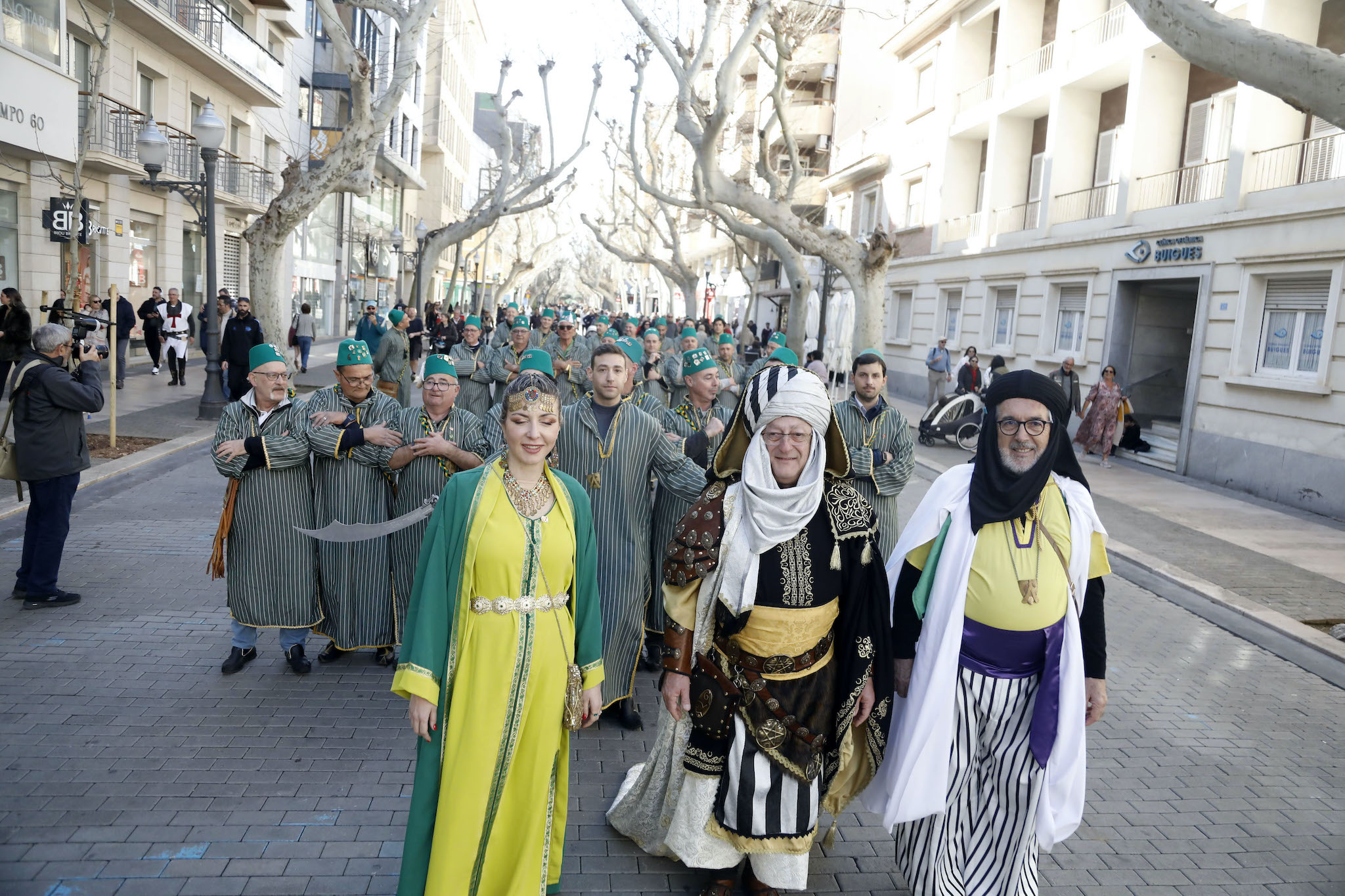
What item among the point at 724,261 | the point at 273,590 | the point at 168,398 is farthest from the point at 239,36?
the point at 724,261

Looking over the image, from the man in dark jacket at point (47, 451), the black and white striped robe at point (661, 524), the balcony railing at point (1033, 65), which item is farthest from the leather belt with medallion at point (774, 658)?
the balcony railing at point (1033, 65)

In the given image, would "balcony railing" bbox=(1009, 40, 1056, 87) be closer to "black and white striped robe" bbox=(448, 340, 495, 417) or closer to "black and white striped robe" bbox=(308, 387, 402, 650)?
"black and white striped robe" bbox=(448, 340, 495, 417)

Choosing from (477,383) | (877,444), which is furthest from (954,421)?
(877,444)

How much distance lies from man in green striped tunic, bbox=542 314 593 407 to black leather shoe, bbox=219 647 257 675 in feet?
15.2

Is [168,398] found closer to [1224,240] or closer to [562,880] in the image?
[562,880]

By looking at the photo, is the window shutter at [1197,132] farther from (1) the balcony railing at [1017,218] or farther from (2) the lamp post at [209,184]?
(2) the lamp post at [209,184]

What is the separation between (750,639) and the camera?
3219 mm

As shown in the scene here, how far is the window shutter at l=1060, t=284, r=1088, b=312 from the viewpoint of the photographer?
19.0 m

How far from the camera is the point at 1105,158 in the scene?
19.9 meters

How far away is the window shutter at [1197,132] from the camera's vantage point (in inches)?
671

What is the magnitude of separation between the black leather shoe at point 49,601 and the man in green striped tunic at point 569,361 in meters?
4.63

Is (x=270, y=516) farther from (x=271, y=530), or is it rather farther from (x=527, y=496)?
(x=527, y=496)

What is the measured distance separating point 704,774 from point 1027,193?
22.2 metres

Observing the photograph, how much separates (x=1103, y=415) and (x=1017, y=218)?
7.90 m
